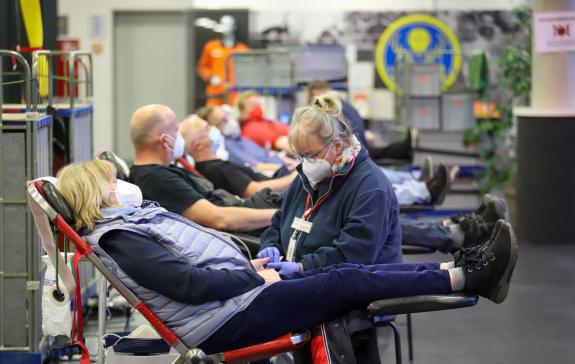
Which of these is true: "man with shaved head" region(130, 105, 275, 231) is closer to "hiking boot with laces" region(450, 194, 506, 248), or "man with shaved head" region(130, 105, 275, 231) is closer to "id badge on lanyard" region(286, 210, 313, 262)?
"id badge on lanyard" region(286, 210, 313, 262)

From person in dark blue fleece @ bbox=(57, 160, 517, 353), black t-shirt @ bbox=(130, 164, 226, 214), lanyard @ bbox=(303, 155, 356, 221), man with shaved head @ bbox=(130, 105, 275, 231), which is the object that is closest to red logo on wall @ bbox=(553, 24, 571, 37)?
man with shaved head @ bbox=(130, 105, 275, 231)

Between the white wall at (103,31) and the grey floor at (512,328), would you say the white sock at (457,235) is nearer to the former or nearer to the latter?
the grey floor at (512,328)

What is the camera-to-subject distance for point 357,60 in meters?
13.0

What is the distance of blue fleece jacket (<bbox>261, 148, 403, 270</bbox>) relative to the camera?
3693 mm

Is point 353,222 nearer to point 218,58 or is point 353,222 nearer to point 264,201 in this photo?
point 264,201

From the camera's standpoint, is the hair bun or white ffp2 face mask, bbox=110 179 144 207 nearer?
white ffp2 face mask, bbox=110 179 144 207

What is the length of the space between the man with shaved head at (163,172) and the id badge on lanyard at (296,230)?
895 millimetres

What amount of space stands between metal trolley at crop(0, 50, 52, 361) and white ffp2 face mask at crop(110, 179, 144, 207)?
1.15 metres

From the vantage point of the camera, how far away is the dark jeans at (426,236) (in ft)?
16.9

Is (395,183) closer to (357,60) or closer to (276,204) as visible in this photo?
(276,204)

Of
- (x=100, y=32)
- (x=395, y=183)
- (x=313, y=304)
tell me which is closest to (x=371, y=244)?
(x=313, y=304)

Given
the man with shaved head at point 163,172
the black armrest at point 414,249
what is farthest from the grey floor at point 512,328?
the man with shaved head at point 163,172

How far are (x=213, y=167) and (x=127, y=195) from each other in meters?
2.85

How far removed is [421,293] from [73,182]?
1.19 meters
